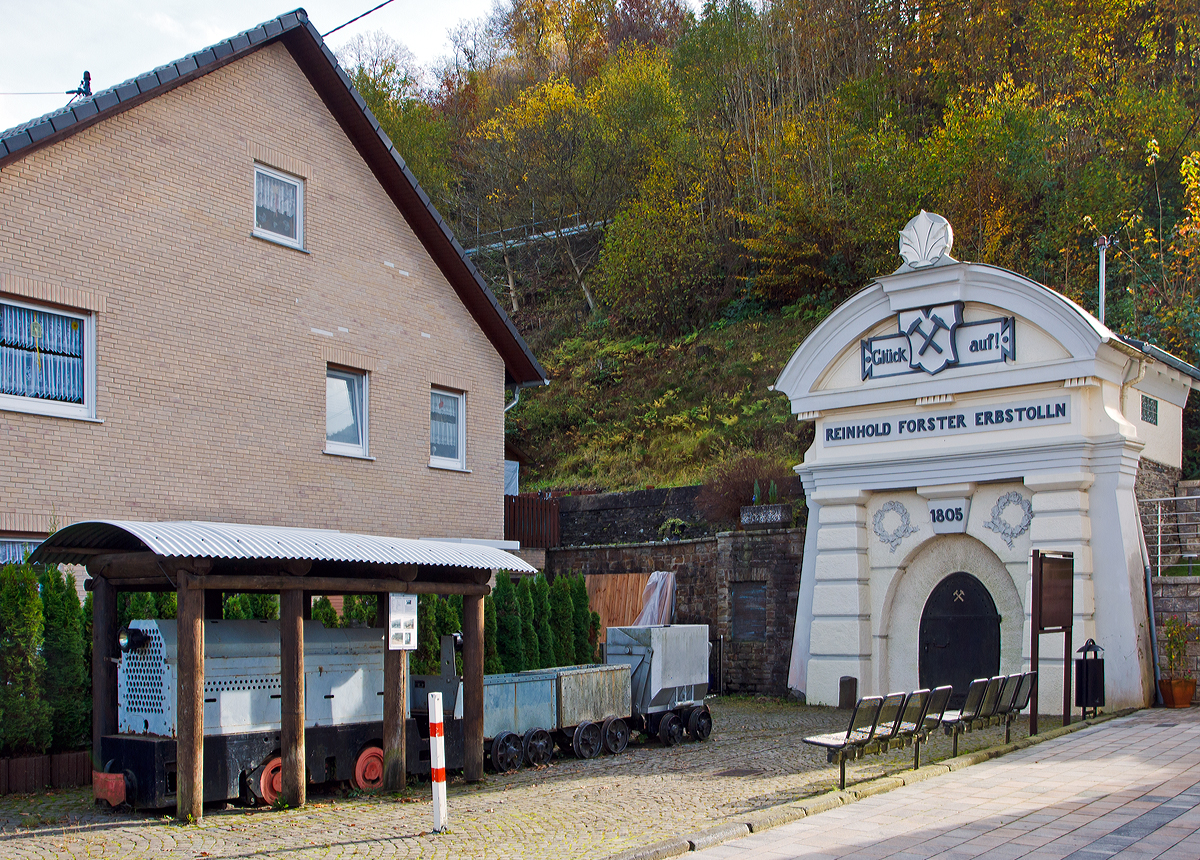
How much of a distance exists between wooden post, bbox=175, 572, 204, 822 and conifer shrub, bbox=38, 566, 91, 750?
3085mm

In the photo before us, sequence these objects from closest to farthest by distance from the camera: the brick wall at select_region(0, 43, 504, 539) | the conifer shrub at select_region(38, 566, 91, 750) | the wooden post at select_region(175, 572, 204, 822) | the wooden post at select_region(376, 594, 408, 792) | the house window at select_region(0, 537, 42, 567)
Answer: the wooden post at select_region(175, 572, 204, 822) < the wooden post at select_region(376, 594, 408, 792) < the conifer shrub at select_region(38, 566, 91, 750) < the house window at select_region(0, 537, 42, 567) < the brick wall at select_region(0, 43, 504, 539)

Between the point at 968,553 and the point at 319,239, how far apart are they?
450 inches

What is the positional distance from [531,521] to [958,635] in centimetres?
967

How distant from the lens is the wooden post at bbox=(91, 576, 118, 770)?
10109mm

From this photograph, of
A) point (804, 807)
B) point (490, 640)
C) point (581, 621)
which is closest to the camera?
point (804, 807)

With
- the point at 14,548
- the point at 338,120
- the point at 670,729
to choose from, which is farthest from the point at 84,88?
the point at 670,729

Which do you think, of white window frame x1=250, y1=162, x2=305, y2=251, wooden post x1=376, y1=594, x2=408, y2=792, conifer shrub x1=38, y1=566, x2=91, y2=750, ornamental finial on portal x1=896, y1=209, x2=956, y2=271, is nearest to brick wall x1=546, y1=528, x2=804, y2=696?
ornamental finial on portal x1=896, y1=209, x2=956, y2=271

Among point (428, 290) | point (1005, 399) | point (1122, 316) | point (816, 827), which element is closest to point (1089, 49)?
point (1122, 316)

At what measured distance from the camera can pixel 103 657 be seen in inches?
403

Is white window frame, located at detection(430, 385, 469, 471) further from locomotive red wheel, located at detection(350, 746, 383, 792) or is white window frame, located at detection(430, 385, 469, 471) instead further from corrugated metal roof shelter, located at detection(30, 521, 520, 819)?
locomotive red wheel, located at detection(350, 746, 383, 792)

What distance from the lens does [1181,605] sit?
1695 cm

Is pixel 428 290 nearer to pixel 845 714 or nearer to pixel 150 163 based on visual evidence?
pixel 150 163

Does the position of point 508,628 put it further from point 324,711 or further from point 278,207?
point 278,207

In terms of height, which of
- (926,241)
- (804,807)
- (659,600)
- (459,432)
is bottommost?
(804,807)
